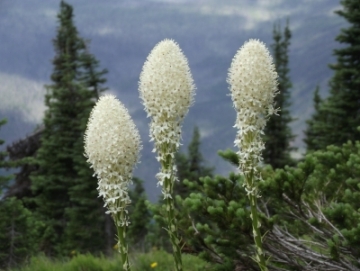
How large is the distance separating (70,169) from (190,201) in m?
33.3

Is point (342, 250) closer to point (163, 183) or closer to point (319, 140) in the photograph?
point (163, 183)

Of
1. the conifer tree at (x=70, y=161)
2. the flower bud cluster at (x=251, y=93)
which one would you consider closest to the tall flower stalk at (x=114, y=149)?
the flower bud cluster at (x=251, y=93)

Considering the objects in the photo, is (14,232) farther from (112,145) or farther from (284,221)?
(112,145)

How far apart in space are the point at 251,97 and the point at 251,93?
0.11 feet

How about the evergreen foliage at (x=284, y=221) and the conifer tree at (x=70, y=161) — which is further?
the conifer tree at (x=70, y=161)

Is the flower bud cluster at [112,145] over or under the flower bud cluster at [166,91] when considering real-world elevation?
under

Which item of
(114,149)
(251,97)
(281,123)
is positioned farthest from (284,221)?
(281,123)

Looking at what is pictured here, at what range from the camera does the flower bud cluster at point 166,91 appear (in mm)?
4488

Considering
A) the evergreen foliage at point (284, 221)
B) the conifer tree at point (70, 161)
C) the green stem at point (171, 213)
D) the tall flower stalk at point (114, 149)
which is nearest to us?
the tall flower stalk at point (114, 149)

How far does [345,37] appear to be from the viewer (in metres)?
26.8

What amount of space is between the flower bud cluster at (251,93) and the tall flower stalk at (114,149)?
0.86 m

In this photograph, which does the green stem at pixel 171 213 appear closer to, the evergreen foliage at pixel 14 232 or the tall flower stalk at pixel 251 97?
the tall flower stalk at pixel 251 97

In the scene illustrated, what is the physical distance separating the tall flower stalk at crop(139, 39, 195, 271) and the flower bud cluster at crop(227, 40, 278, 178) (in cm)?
40

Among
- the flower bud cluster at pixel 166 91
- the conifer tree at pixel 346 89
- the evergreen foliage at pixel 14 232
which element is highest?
the conifer tree at pixel 346 89
